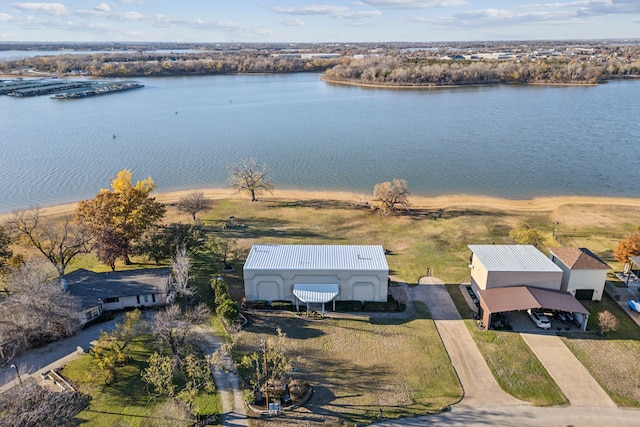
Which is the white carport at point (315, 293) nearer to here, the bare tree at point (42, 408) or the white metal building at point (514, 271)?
the white metal building at point (514, 271)

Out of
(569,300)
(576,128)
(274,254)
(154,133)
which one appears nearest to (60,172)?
(154,133)

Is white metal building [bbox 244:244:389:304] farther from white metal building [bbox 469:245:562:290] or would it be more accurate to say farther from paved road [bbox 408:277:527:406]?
white metal building [bbox 469:245:562:290]

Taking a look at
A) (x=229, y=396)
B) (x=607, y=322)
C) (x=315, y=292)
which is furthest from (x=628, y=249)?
(x=229, y=396)

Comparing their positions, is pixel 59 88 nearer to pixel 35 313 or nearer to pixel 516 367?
pixel 35 313

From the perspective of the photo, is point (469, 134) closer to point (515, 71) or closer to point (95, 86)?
point (515, 71)

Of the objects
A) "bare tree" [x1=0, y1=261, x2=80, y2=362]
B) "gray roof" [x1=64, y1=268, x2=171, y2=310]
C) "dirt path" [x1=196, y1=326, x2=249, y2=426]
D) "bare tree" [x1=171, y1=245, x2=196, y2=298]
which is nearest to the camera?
"dirt path" [x1=196, y1=326, x2=249, y2=426]

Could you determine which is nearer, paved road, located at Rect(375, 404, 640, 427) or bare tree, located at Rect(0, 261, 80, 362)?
paved road, located at Rect(375, 404, 640, 427)

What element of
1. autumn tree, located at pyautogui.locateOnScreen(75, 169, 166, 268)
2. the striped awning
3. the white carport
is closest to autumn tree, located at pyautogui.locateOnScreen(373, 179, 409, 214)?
the white carport
